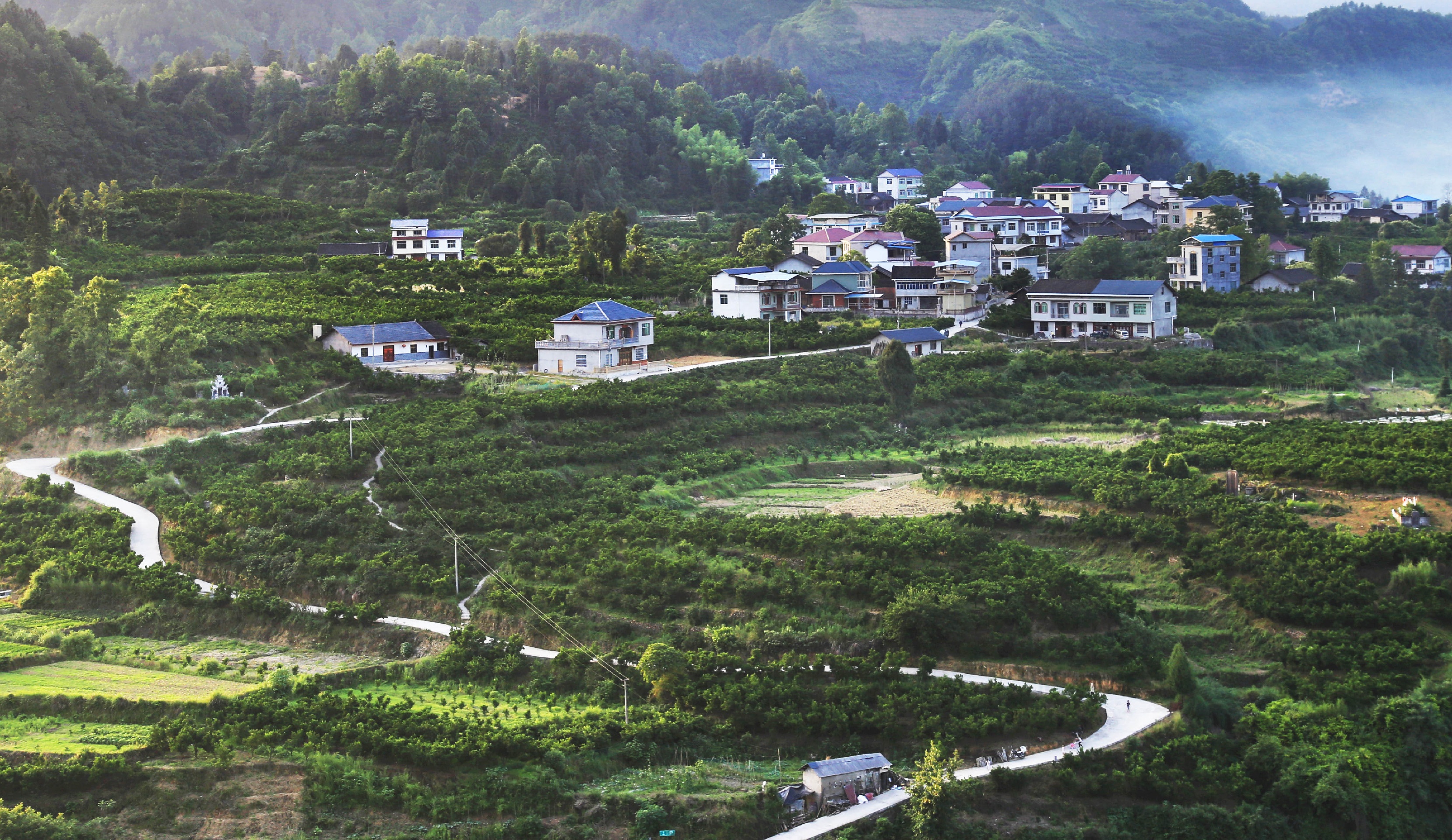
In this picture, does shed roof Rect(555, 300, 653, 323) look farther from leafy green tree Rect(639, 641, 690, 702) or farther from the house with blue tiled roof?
leafy green tree Rect(639, 641, 690, 702)

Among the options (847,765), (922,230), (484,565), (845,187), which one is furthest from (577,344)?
(845,187)

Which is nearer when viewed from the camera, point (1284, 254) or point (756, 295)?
→ point (756, 295)

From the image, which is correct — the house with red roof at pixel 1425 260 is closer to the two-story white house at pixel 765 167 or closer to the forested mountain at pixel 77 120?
the two-story white house at pixel 765 167

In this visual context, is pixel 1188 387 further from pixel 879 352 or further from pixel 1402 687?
pixel 1402 687

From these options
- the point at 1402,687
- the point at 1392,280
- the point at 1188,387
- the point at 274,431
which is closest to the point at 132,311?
the point at 274,431

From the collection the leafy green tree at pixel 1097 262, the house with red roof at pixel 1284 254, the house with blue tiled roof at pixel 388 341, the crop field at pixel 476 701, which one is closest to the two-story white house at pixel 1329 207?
the house with red roof at pixel 1284 254

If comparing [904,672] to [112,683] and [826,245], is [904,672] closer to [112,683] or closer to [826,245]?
[112,683]
